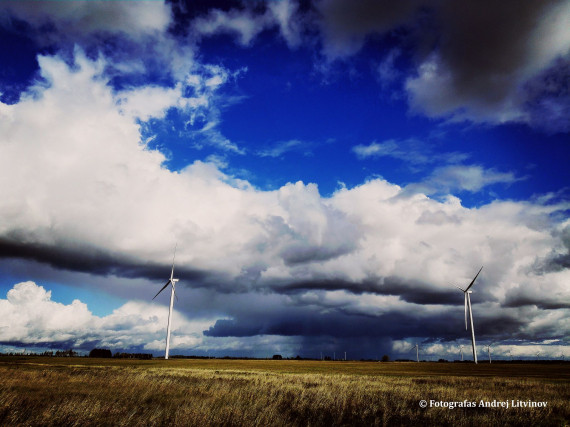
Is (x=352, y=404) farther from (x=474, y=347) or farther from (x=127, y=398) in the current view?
(x=474, y=347)

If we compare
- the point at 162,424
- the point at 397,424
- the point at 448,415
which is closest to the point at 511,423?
the point at 448,415

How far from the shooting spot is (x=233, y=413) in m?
19.6

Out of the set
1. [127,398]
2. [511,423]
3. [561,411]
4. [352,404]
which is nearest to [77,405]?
[127,398]

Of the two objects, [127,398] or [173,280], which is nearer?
[127,398]

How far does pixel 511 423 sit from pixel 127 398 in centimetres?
2224

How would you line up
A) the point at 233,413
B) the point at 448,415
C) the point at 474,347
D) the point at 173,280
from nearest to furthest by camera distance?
1. the point at 233,413
2. the point at 448,415
3. the point at 173,280
4. the point at 474,347

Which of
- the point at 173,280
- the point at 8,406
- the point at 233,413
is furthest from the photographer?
the point at 173,280

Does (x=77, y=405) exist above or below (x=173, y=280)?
below

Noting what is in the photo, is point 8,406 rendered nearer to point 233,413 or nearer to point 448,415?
point 233,413

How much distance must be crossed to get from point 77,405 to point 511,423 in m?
22.4

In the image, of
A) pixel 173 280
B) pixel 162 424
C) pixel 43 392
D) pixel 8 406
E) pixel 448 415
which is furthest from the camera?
pixel 173 280

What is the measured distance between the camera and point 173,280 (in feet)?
543

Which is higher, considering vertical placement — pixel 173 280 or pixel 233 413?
pixel 173 280

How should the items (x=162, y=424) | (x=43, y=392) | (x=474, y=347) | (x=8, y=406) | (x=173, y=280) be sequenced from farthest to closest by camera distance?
(x=474, y=347) < (x=173, y=280) < (x=43, y=392) < (x=8, y=406) < (x=162, y=424)
